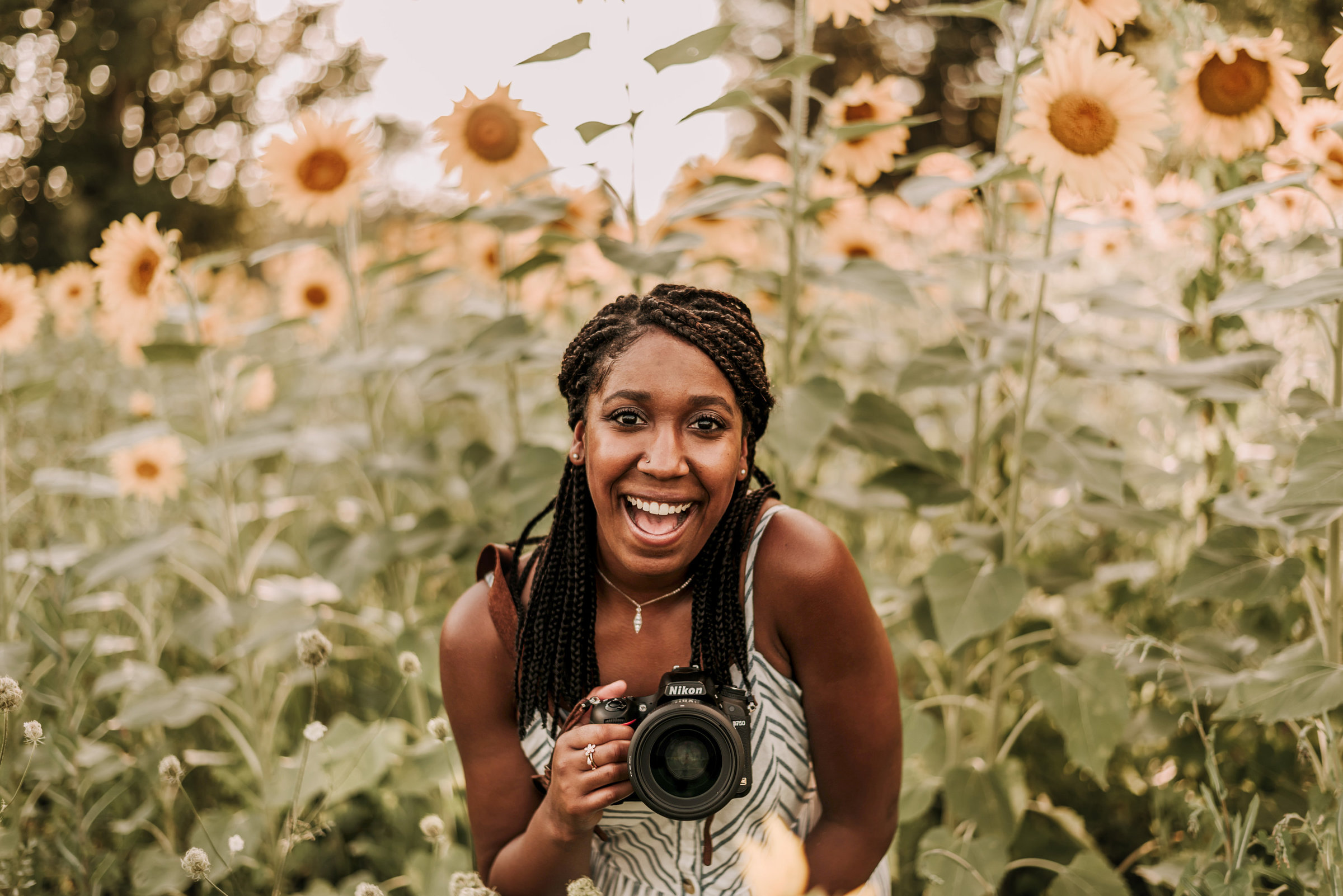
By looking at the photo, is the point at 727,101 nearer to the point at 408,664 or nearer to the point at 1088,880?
the point at 408,664

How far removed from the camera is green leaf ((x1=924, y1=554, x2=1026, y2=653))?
66.6 inches

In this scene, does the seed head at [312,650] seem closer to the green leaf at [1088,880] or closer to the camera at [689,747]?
the camera at [689,747]

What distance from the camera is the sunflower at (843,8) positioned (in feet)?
6.07

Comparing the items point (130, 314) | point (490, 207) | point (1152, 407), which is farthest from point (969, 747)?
point (130, 314)

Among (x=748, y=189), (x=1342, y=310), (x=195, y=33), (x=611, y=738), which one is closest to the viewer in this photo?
(x=611, y=738)

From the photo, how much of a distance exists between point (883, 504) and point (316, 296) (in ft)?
7.11

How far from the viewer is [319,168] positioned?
86.8 inches

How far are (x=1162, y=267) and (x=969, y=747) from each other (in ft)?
8.75

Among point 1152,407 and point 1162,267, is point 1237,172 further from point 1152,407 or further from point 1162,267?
Result: point 1162,267

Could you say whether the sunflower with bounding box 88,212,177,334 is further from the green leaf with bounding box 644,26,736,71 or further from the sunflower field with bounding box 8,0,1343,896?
the green leaf with bounding box 644,26,736,71

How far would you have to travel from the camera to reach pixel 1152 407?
343cm

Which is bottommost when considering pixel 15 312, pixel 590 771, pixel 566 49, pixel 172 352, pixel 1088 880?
pixel 1088 880

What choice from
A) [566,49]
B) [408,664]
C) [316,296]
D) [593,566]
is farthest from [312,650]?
[316,296]

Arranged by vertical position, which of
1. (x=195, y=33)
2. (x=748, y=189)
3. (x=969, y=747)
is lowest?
(x=969, y=747)
